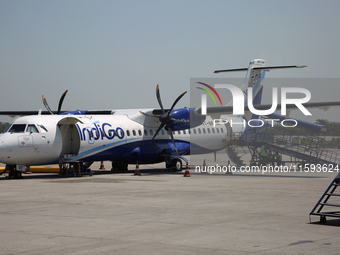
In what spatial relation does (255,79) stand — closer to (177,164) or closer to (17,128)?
(177,164)

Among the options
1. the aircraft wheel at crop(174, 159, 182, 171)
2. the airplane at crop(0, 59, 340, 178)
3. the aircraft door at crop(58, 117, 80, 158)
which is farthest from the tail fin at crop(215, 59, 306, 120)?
the aircraft door at crop(58, 117, 80, 158)

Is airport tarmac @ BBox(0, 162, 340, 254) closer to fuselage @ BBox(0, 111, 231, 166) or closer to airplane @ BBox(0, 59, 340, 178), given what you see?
fuselage @ BBox(0, 111, 231, 166)

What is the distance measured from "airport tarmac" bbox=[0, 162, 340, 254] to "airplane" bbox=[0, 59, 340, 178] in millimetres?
4461

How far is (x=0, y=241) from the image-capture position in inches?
298

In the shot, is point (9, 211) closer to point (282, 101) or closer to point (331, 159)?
point (282, 101)

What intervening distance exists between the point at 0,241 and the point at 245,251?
394 cm

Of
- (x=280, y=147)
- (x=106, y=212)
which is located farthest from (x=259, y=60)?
(x=106, y=212)

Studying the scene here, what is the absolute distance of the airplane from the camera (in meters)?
19.9

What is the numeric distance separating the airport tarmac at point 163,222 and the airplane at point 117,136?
4.46 metres

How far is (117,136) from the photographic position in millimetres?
23016

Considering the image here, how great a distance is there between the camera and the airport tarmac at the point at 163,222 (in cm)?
709

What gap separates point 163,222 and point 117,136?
45.9ft

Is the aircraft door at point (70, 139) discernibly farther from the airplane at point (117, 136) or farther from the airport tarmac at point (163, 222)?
the airport tarmac at point (163, 222)

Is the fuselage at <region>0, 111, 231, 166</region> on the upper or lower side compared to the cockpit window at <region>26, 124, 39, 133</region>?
lower
